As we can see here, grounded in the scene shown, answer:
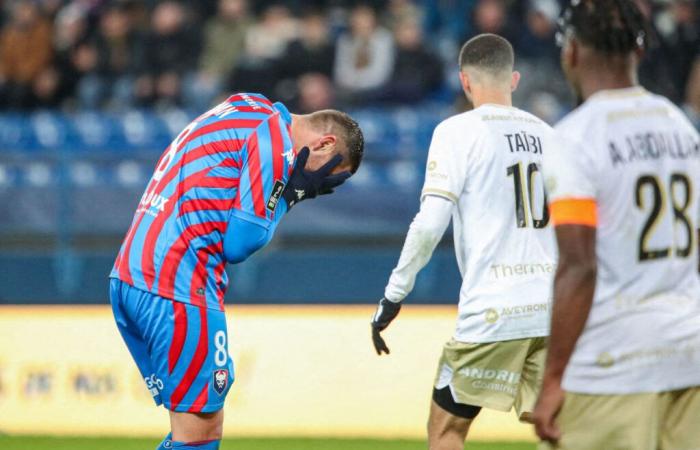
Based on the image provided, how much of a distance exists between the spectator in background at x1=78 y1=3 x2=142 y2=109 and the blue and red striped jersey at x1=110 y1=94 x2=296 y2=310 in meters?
9.20

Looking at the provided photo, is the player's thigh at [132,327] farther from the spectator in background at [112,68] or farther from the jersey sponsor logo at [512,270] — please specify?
the spectator in background at [112,68]

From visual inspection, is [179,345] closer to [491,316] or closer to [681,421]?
[491,316]

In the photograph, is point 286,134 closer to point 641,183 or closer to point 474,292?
point 474,292

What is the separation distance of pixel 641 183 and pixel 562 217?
257 millimetres

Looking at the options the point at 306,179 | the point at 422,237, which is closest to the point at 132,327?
the point at 306,179

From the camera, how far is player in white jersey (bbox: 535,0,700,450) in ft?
11.2

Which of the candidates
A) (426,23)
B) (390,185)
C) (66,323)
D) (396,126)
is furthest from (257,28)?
(66,323)

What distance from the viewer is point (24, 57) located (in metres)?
14.9

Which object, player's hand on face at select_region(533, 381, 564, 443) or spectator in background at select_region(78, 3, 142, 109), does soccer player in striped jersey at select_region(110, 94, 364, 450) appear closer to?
player's hand on face at select_region(533, 381, 564, 443)

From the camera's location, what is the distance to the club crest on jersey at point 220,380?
5.25 metres

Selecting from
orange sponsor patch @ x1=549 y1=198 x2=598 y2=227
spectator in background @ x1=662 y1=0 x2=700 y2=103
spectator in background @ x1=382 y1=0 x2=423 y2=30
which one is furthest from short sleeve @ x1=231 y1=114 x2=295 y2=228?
spectator in background @ x1=382 y1=0 x2=423 y2=30

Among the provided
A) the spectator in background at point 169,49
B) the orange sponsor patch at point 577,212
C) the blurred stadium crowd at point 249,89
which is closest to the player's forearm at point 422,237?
the orange sponsor patch at point 577,212

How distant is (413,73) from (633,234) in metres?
9.63

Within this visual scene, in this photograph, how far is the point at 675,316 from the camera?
352 centimetres
